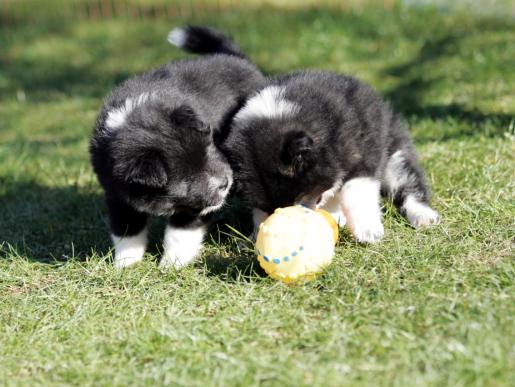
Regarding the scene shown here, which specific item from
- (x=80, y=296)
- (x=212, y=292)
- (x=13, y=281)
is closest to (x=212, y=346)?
(x=212, y=292)

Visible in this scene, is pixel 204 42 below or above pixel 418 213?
above

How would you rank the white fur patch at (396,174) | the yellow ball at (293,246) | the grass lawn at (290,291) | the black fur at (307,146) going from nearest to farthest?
the grass lawn at (290,291), the yellow ball at (293,246), the black fur at (307,146), the white fur patch at (396,174)

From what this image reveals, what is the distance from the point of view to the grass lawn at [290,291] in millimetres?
2957

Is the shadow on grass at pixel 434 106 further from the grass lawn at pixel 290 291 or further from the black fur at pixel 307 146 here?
the black fur at pixel 307 146

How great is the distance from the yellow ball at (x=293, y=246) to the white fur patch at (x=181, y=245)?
2.21 ft

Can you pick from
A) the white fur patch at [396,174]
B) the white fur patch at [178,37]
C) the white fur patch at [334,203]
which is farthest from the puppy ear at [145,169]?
the white fur patch at [178,37]

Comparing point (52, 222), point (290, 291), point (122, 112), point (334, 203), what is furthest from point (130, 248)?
point (334, 203)

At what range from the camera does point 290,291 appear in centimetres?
364

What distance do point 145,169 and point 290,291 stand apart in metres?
1.07

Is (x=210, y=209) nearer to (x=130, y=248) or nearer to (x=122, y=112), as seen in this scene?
(x=130, y=248)

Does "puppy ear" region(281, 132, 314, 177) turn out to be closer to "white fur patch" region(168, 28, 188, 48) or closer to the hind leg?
the hind leg

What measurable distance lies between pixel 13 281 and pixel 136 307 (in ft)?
3.25

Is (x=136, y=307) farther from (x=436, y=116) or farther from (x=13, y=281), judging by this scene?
(x=436, y=116)

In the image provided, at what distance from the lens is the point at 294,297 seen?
357 cm
